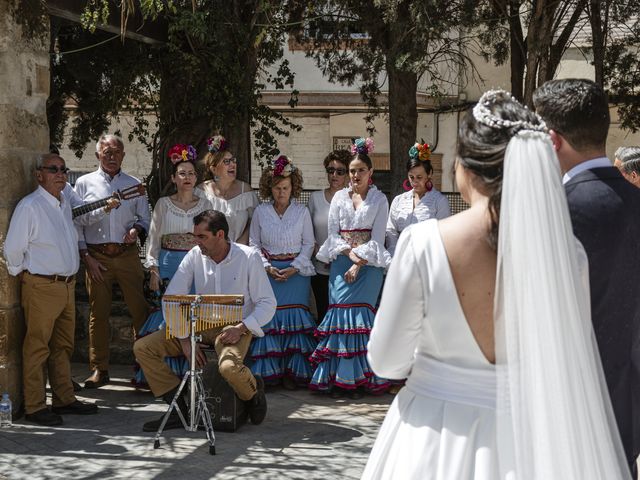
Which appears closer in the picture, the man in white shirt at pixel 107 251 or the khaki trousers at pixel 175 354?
the khaki trousers at pixel 175 354

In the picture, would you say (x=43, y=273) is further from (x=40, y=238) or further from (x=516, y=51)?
(x=516, y=51)

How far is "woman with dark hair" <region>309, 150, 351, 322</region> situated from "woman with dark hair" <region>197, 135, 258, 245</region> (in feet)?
1.81

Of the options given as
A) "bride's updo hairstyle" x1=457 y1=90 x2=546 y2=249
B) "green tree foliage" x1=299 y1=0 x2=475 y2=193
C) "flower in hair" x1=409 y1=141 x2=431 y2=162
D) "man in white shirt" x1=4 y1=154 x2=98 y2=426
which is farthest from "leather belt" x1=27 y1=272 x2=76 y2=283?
"bride's updo hairstyle" x1=457 y1=90 x2=546 y2=249

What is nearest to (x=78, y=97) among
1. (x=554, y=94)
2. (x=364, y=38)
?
(x=364, y=38)

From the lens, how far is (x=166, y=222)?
7.70m

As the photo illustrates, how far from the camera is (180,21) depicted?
8.04 metres

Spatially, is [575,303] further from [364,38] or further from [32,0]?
[364,38]

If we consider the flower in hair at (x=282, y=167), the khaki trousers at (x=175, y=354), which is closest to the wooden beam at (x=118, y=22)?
the flower in hair at (x=282, y=167)

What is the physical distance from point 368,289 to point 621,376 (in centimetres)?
462

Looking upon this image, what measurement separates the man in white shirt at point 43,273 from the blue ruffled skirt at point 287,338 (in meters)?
1.50

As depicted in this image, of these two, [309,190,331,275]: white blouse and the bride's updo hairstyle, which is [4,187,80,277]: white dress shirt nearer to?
[309,190,331,275]: white blouse

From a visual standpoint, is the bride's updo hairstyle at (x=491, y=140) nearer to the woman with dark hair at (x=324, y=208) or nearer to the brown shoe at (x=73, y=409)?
the brown shoe at (x=73, y=409)

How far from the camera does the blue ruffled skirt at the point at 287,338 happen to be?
771 cm

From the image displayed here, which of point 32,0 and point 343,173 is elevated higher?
point 32,0
